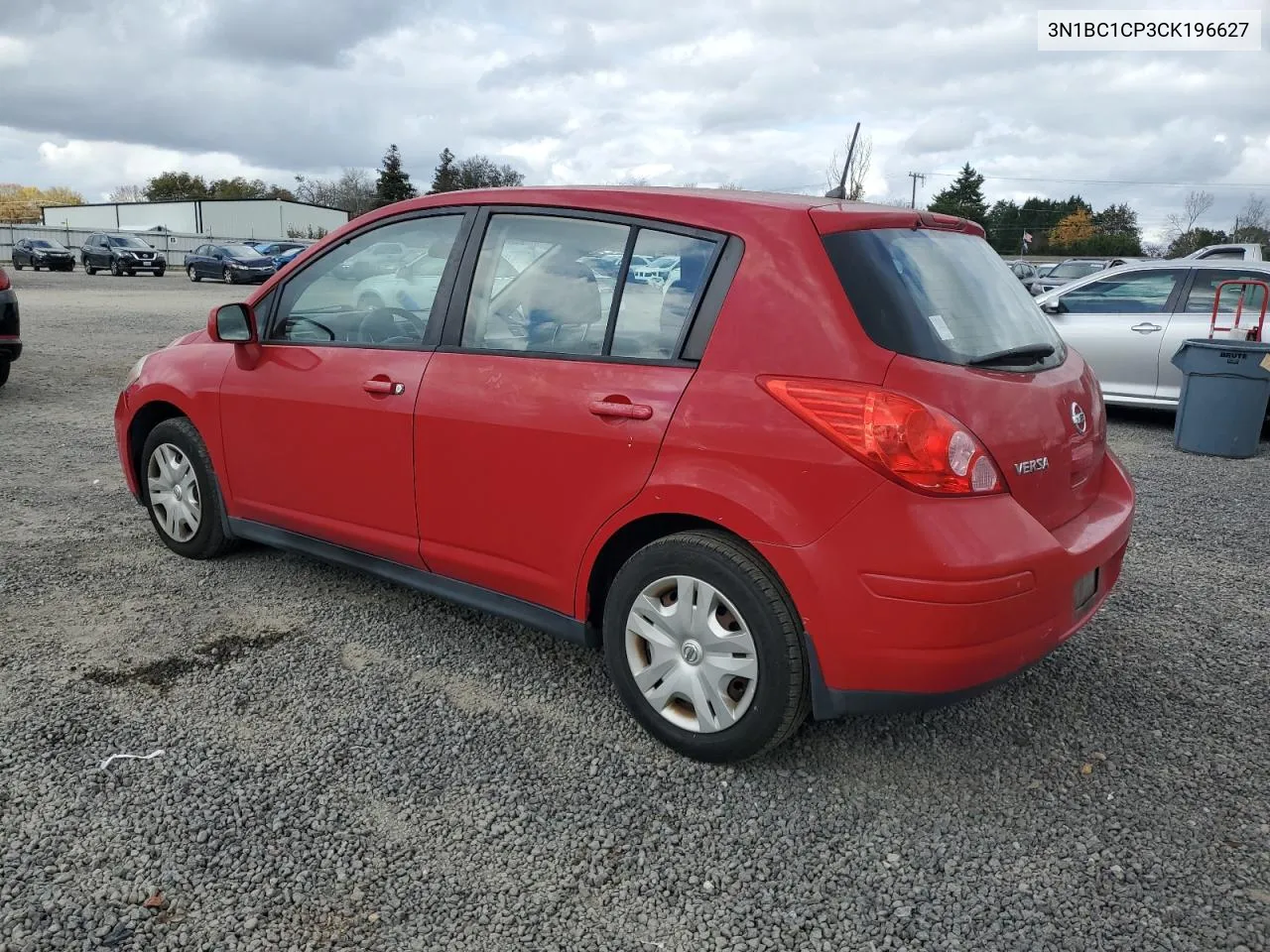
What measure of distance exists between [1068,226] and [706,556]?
282ft

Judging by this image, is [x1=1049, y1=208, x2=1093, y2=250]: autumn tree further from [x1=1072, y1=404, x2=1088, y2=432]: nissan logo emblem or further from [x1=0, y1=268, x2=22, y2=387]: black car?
[x1=1072, y1=404, x2=1088, y2=432]: nissan logo emblem

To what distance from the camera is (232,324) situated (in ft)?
13.3

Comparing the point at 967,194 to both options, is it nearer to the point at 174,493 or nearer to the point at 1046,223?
the point at 1046,223

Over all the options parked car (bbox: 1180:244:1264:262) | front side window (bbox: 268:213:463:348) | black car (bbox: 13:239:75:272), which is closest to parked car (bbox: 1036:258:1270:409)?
parked car (bbox: 1180:244:1264:262)

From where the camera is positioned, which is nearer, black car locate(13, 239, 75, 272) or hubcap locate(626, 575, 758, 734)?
hubcap locate(626, 575, 758, 734)

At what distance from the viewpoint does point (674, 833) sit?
268 cm

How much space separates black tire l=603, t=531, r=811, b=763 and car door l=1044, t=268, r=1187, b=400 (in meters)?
7.38

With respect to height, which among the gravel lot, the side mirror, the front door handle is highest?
the side mirror

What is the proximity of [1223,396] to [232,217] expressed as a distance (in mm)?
70476

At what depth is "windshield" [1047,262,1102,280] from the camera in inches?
887

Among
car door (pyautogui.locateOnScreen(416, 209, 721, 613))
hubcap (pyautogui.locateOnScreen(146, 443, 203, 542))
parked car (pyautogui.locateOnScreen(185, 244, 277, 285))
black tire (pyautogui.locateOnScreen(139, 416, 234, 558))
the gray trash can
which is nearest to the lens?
car door (pyautogui.locateOnScreen(416, 209, 721, 613))

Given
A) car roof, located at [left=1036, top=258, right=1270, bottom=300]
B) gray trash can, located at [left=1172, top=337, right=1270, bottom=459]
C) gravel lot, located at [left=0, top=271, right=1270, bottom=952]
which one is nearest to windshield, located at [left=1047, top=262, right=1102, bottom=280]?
car roof, located at [left=1036, top=258, right=1270, bottom=300]

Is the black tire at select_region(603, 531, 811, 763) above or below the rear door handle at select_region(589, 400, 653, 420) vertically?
below

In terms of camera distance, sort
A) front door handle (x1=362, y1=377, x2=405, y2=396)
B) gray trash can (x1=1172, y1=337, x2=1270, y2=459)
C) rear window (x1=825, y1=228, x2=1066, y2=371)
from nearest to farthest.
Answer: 1. rear window (x1=825, y1=228, x2=1066, y2=371)
2. front door handle (x1=362, y1=377, x2=405, y2=396)
3. gray trash can (x1=1172, y1=337, x2=1270, y2=459)
